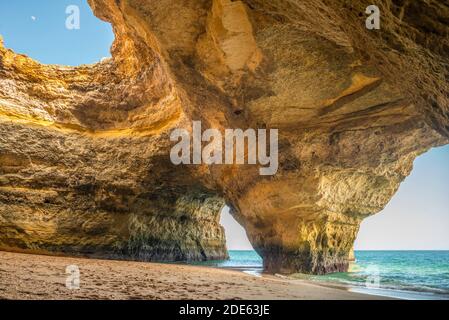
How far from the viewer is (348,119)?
954cm

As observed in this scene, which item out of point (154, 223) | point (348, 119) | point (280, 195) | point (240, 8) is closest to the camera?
point (240, 8)

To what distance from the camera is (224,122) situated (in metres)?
10.8

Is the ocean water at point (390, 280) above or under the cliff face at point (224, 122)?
under

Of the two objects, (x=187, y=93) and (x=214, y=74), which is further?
(x=187, y=93)

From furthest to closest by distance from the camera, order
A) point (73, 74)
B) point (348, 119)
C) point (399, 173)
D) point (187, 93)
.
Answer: point (73, 74) → point (399, 173) → point (187, 93) → point (348, 119)

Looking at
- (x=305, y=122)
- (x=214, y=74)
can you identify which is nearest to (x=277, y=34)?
(x=214, y=74)

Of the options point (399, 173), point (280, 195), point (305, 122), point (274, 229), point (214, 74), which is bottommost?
point (274, 229)

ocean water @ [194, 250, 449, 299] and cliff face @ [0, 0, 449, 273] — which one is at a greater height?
cliff face @ [0, 0, 449, 273]

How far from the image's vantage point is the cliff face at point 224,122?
6520 millimetres

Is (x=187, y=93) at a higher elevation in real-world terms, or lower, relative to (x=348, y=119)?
higher

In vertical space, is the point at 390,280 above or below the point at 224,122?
below

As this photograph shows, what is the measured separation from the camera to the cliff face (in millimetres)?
6520

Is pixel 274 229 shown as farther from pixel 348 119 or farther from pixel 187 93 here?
pixel 187 93

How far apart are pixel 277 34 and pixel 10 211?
1098 cm
